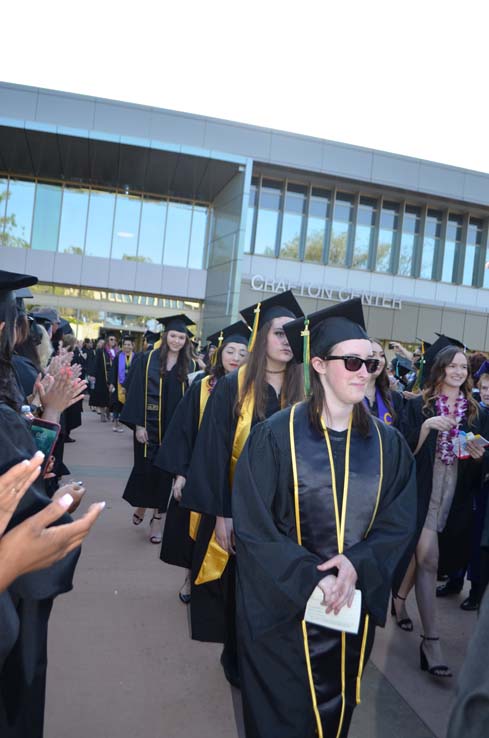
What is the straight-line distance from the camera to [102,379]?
13484 mm

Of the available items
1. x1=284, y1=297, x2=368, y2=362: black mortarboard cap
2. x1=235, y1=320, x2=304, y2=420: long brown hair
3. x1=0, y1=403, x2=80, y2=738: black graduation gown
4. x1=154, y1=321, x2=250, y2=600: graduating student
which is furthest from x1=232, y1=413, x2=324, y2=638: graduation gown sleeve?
x1=154, y1=321, x2=250, y2=600: graduating student

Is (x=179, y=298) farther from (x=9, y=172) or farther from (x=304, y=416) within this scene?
(x=304, y=416)

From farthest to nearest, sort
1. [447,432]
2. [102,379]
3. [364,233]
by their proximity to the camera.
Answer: [364,233]
[102,379]
[447,432]

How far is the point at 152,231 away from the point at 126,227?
0.94 m

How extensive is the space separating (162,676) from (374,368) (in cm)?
212

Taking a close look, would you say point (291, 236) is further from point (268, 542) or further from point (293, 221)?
point (268, 542)

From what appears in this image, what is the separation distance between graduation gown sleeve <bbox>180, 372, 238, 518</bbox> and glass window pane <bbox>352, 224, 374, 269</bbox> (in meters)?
19.1

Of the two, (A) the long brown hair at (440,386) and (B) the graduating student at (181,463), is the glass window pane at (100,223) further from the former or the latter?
(A) the long brown hair at (440,386)

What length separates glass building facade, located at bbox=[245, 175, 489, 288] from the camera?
68.2 ft

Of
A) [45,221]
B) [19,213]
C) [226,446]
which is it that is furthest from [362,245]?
[226,446]

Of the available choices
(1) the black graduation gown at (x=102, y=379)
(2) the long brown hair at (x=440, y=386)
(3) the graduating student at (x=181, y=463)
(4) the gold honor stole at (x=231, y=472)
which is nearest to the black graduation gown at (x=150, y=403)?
(3) the graduating student at (x=181, y=463)

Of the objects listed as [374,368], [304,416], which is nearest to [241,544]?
[304,416]

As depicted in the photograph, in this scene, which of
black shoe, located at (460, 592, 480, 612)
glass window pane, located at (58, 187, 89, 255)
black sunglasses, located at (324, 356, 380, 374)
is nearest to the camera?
black sunglasses, located at (324, 356, 380, 374)

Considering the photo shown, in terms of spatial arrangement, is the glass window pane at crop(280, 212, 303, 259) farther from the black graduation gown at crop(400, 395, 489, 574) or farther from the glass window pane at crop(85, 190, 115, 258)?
the black graduation gown at crop(400, 395, 489, 574)
